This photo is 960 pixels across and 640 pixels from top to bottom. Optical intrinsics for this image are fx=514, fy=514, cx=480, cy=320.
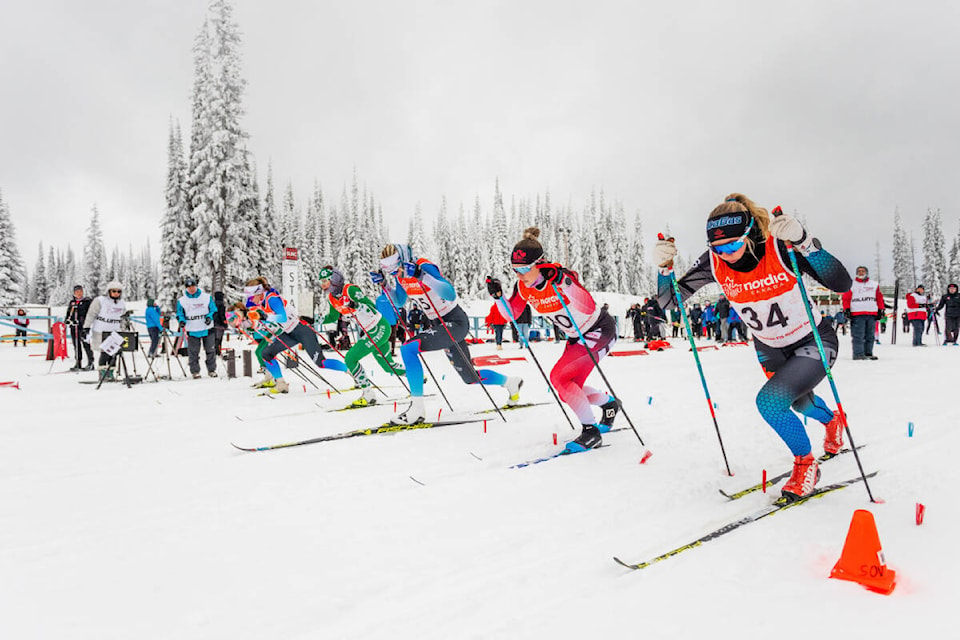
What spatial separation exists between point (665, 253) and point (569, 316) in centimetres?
131

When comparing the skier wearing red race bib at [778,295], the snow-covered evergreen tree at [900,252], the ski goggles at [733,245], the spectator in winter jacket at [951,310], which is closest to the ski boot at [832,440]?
the skier wearing red race bib at [778,295]

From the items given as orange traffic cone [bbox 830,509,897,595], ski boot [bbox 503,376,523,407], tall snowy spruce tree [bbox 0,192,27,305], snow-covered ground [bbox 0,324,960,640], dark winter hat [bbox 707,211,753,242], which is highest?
tall snowy spruce tree [bbox 0,192,27,305]

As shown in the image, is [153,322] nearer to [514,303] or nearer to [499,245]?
[514,303]

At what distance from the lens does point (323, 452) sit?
4.77 metres

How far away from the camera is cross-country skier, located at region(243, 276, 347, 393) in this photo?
8.47 m

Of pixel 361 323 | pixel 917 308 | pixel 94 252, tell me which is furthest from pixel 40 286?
pixel 917 308

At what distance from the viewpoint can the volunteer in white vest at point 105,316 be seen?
10.3 meters

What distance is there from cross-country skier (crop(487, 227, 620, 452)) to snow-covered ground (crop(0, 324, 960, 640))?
1.52 ft

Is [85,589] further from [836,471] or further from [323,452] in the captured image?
[836,471]

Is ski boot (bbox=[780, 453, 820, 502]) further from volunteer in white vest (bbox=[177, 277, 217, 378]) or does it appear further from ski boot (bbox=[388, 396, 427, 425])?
volunteer in white vest (bbox=[177, 277, 217, 378])

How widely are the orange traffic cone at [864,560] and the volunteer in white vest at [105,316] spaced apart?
468 inches

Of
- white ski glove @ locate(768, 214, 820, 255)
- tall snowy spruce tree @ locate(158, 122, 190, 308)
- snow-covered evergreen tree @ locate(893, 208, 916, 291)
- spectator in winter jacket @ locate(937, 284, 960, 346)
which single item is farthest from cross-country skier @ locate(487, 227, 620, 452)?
snow-covered evergreen tree @ locate(893, 208, 916, 291)

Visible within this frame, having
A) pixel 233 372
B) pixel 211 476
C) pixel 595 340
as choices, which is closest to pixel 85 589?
pixel 211 476

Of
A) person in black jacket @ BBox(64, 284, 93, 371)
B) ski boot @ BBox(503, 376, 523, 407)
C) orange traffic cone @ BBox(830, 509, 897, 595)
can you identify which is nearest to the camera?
orange traffic cone @ BBox(830, 509, 897, 595)
